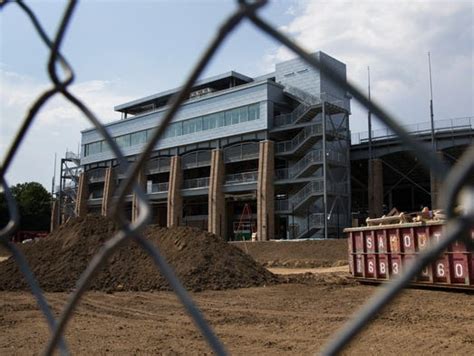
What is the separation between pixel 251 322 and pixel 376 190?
36.6m

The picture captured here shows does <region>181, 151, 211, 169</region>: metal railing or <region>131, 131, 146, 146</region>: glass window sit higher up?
<region>131, 131, 146, 146</region>: glass window

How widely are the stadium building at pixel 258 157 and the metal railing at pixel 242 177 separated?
4.4 inches

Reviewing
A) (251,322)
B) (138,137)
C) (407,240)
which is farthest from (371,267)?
(138,137)

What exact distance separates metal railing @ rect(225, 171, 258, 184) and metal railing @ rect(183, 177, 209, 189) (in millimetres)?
2901

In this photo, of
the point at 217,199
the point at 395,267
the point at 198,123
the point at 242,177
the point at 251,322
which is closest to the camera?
the point at 251,322

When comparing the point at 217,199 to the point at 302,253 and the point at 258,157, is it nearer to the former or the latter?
the point at 258,157

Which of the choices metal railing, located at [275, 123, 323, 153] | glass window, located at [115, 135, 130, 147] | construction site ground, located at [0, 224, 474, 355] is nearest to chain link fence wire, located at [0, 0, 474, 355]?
construction site ground, located at [0, 224, 474, 355]

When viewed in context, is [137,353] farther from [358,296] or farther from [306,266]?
[306,266]

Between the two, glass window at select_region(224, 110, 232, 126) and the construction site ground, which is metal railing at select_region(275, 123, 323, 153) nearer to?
glass window at select_region(224, 110, 232, 126)

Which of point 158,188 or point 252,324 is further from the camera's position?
point 158,188

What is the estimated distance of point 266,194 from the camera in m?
45.7

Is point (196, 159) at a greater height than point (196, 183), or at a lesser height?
greater

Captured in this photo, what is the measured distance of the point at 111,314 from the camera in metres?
12.2

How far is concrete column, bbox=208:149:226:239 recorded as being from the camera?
1970 inches
